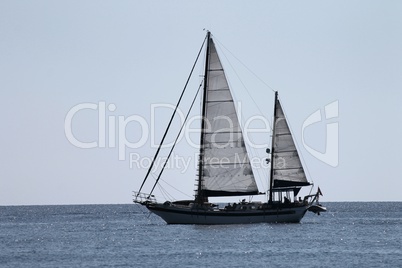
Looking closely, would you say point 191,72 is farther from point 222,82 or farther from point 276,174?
point 276,174

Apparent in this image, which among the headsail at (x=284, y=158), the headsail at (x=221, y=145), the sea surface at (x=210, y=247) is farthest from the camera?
the headsail at (x=284, y=158)

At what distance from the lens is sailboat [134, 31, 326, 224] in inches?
3583

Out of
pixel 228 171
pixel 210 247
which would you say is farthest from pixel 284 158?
pixel 210 247

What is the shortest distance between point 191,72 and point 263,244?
22.5m

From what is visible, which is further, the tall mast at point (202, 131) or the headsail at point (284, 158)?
the headsail at point (284, 158)

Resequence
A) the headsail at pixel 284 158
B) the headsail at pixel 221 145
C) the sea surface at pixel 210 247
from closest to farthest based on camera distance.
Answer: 1. the sea surface at pixel 210 247
2. the headsail at pixel 221 145
3. the headsail at pixel 284 158

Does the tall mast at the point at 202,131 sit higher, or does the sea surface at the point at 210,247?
the tall mast at the point at 202,131

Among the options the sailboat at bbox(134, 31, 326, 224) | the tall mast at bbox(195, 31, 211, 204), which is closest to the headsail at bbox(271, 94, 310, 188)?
the sailboat at bbox(134, 31, 326, 224)

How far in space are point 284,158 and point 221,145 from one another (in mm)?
8856

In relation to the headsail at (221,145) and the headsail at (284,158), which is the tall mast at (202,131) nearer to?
the headsail at (221,145)

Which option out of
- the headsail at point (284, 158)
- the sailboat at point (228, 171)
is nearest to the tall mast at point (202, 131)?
the sailboat at point (228, 171)

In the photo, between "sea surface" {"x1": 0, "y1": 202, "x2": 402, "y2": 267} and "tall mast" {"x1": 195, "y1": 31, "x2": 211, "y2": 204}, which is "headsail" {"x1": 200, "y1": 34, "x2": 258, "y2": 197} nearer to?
"tall mast" {"x1": 195, "y1": 31, "x2": 211, "y2": 204}

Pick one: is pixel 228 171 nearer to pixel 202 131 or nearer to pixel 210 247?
pixel 202 131

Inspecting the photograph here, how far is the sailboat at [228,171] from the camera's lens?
91000 mm
